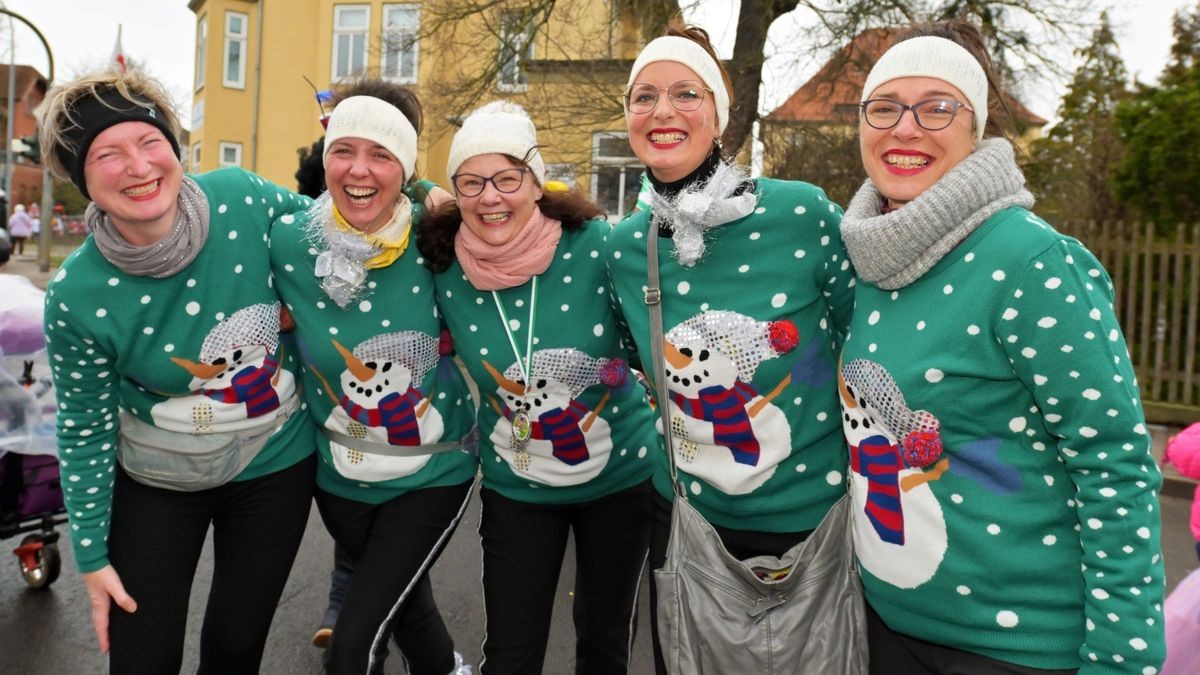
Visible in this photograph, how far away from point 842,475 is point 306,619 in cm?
298

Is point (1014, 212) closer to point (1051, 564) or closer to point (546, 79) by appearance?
point (1051, 564)

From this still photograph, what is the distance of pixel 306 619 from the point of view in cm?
420

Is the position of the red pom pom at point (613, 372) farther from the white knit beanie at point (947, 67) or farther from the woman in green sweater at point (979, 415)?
the white knit beanie at point (947, 67)

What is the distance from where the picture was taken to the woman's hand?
101 inches

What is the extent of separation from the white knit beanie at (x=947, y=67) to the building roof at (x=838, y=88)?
879cm

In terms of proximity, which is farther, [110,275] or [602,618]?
[602,618]

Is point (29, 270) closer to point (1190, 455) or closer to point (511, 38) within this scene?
point (511, 38)

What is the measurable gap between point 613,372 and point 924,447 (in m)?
1.21

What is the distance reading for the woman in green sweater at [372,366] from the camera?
2729mm

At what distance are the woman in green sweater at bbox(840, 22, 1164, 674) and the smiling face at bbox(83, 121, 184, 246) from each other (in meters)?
1.94

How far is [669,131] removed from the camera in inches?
96.8

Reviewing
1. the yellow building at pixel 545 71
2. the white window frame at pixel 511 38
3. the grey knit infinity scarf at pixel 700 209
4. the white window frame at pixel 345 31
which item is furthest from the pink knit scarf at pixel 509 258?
the white window frame at pixel 345 31

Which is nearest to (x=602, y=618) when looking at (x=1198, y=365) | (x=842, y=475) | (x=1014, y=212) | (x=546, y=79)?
(x=842, y=475)

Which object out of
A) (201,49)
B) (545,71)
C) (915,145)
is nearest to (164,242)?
(915,145)
